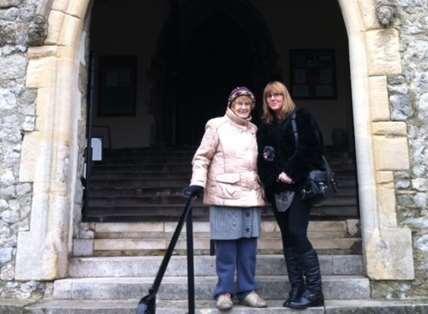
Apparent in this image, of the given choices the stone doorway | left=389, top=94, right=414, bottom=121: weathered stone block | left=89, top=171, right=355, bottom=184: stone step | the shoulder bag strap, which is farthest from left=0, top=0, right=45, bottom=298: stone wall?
the stone doorway

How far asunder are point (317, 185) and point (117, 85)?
715 cm

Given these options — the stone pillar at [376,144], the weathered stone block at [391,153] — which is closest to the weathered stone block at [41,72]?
the stone pillar at [376,144]

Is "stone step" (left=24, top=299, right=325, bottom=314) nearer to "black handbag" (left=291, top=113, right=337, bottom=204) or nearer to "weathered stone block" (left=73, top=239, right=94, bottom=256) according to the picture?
"weathered stone block" (left=73, top=239, right=94, bottom=256)

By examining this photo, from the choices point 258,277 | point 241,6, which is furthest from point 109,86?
point 258,277

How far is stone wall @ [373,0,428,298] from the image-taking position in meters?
4.02

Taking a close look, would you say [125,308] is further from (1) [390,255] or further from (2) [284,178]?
(1) [390,255]

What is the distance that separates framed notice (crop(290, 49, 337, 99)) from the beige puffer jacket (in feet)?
20.1

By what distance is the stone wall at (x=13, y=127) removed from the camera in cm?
421

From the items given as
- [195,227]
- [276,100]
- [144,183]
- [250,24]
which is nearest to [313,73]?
[250,24]

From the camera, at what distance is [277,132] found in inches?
144

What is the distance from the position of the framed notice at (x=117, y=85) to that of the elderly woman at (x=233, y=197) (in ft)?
20.8

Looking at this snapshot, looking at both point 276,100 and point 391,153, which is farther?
point 391,153

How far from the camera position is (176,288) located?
4027mm

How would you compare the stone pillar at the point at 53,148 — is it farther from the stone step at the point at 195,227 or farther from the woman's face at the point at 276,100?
the woman's face at the point at 276,100
